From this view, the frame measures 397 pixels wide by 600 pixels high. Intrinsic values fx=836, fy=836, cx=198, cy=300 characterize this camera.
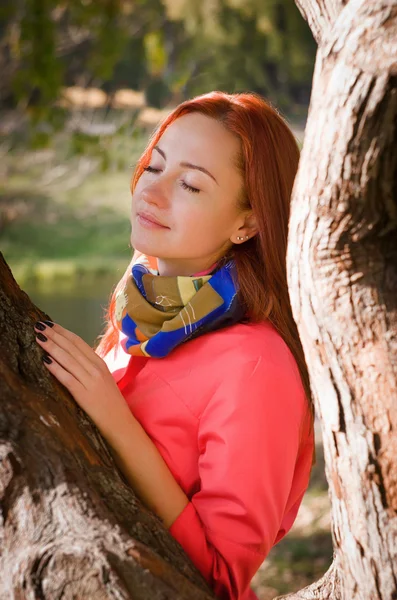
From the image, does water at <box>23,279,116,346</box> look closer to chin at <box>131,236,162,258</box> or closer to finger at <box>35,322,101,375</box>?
chin at <box>131,236,162,258</box>

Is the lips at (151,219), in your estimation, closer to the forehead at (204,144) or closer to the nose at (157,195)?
the nose at (157,195)

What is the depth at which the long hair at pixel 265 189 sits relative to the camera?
1.70 metres

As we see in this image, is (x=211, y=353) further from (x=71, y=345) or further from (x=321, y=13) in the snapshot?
(x=321, y=13)

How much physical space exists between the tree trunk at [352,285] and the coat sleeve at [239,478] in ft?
0.70

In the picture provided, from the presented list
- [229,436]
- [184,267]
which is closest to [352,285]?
[229,436]

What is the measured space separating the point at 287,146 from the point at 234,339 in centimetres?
44

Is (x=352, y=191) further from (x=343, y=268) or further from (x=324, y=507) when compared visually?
(x=324, y=507)

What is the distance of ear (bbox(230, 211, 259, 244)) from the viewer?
178 cm

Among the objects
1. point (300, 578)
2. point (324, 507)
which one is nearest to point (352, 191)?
point (300, 578)

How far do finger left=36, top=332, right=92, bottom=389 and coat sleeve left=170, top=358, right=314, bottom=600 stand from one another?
0.24 meters

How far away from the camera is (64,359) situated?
146cm

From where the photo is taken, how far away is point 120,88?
1044cm

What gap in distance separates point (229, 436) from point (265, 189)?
1.75 feet

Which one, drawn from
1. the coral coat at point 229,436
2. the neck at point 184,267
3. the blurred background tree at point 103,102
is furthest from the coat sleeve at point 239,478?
the blurred background tree at point 103,102
